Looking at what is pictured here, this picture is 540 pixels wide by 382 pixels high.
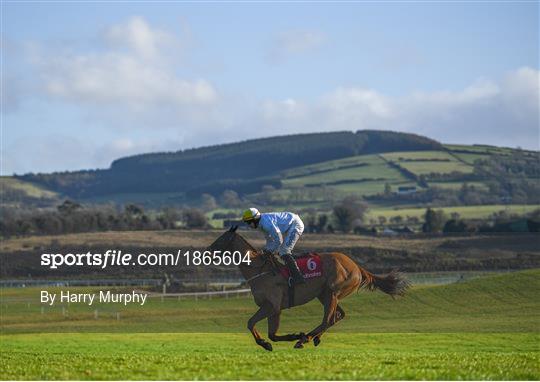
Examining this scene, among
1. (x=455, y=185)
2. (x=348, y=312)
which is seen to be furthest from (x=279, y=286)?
(x=455, y=185)

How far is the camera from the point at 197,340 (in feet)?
149

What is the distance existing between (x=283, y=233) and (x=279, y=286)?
3.98 ft

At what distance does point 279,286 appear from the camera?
2584 centimetres

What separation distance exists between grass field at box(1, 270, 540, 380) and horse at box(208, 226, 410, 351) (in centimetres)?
60

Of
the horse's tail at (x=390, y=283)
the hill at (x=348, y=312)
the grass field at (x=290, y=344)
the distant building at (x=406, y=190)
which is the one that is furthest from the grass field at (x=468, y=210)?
the horse's tail at (x=390, y=283)

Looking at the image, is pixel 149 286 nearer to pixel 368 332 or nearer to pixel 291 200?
pixel 368 332

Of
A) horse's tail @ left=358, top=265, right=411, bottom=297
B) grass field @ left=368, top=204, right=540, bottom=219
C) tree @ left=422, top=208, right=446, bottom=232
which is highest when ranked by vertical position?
grass field @ left=368, top=204, right=540, bottom=219

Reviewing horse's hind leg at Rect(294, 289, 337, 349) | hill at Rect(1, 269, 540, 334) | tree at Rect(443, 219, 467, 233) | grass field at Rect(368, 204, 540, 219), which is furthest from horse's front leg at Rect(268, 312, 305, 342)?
grass field at Rect(368, 204, 540, 219)

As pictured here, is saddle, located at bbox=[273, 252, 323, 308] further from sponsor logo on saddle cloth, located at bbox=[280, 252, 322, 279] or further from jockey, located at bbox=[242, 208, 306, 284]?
jockey, located at bbox=[242, 208, 306, 284]

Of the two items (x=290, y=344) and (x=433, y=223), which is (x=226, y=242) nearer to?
(x=290, y=344)

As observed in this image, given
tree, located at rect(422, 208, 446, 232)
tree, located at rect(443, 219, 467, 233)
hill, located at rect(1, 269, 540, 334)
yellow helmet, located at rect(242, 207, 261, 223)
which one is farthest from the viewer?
tree, located at rect(422, 208, 446, 232)

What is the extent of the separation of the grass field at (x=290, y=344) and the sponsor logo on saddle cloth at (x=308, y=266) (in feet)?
6.01

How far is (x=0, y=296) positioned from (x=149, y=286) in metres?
9.33

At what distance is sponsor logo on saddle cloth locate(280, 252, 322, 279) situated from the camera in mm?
25859
